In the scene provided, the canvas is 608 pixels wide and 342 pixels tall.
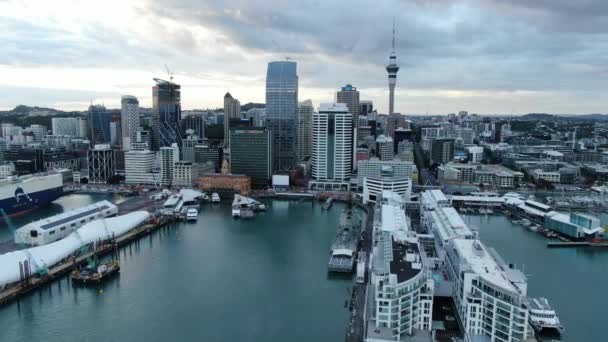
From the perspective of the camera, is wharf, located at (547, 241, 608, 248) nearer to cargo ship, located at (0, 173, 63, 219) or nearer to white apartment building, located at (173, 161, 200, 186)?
white apartment building, located at (173, 161, 200, 186)

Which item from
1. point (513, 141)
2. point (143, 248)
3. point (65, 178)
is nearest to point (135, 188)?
point (65, 178)

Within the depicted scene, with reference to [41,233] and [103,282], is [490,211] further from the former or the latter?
[41,233]

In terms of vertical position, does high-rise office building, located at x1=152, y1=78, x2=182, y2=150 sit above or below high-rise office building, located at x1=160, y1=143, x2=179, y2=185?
above

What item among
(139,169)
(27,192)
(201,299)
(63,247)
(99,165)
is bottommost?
(201,299)

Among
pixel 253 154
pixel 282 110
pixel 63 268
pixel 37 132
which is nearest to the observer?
pixel 63 268

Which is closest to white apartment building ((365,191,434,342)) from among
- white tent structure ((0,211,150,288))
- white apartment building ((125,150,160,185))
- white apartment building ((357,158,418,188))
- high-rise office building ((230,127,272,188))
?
white tent structure ((0,211,150,288))

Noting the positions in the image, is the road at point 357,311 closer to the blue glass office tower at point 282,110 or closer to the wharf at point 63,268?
the wharf at point 63,268

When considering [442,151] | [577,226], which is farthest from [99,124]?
[577,226]

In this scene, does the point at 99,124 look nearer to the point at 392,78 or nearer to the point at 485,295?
the point at 392,78
